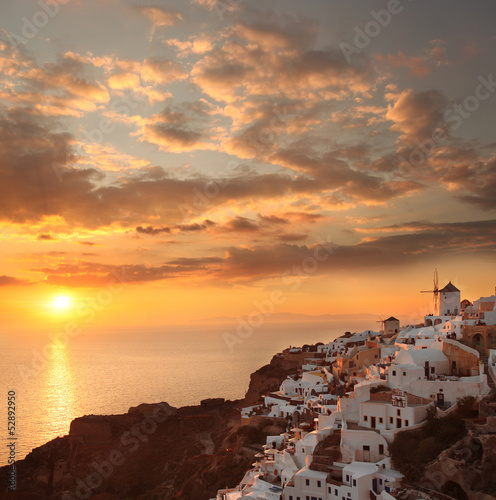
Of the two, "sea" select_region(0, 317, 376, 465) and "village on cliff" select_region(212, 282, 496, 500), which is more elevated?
"village on cliff" select_region(212, 282, 496, 500)

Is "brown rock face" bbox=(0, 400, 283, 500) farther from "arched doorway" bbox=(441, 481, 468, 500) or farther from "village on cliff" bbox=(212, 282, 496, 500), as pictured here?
"arched doorway" bbox=(441, 481, 468, 500)

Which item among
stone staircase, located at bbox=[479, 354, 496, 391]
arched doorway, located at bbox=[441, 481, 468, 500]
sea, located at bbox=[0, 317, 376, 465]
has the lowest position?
sea, located at bbox=[0, 317, 376, 465]

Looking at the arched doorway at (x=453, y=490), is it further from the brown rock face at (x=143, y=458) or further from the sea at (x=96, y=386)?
the sea at (x=96, y=386)

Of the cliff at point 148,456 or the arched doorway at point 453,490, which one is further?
the cliff at point 148,456

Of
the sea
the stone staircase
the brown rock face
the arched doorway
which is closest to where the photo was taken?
the arched doorway

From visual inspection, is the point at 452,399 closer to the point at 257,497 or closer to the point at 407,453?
the point at 407,453

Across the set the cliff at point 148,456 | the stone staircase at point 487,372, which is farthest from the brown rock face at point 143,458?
the stone staircase at point 487,372

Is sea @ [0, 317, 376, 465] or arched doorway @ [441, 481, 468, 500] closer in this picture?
arched doorway @ [441, 481, 468, 500]

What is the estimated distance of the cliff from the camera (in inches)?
1652

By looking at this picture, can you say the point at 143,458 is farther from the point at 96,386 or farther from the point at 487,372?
the point at 96,386

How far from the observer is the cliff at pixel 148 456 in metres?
42.0

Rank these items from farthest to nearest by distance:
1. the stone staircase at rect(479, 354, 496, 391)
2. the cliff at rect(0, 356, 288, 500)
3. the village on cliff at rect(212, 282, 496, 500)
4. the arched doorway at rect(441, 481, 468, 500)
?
the cliff at rect(0, 356, 288, 500) < the stone staircase at rect(479, 354, 496, 391) < the village on cliff at rect(212, 282, 496, 500) < the arched doorway at rect(441, 481, 468, 500)

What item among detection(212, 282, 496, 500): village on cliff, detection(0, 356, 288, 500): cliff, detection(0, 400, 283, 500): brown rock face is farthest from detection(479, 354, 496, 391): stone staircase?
detection(0, 400, 283, 500): brown rock face

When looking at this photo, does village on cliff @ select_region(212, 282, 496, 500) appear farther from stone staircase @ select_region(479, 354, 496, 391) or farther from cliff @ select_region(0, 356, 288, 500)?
cliff @ select_region(0, 356, 288, 500)
